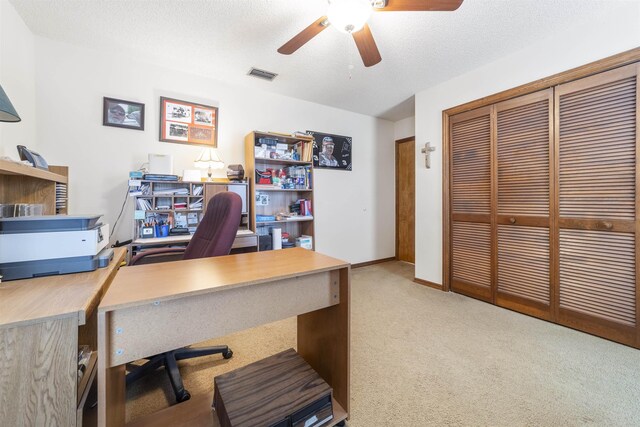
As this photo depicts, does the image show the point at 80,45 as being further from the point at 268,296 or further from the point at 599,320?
the point at 599,320

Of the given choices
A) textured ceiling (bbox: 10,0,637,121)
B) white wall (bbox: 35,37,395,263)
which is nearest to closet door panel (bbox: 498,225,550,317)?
textured ceiling (bbox: 10,0,637,121)

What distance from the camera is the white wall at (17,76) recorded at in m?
1.82

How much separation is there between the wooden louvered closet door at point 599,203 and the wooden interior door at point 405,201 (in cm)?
229

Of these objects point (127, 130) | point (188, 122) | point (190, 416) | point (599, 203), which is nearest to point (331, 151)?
point (188, 122)

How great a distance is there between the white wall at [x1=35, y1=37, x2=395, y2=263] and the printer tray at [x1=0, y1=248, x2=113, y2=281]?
5.76 ft

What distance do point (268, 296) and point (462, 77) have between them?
3.24 m

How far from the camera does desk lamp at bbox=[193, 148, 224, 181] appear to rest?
108 inches

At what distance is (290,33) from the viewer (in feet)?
7.14

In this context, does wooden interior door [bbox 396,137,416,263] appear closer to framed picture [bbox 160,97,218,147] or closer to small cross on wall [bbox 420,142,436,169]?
small cross on wall [bbox 420,142,436,169]

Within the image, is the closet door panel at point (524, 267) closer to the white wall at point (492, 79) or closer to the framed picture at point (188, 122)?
the white wall at point (492, 79)

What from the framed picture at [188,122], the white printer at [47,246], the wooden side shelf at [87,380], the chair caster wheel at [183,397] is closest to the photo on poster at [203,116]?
the framed picture at [188,122]

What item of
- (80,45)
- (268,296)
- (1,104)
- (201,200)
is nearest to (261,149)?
(201,200)

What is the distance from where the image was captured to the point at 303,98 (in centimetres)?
356

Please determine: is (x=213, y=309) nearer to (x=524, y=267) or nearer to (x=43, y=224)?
(x=43, y=224)
